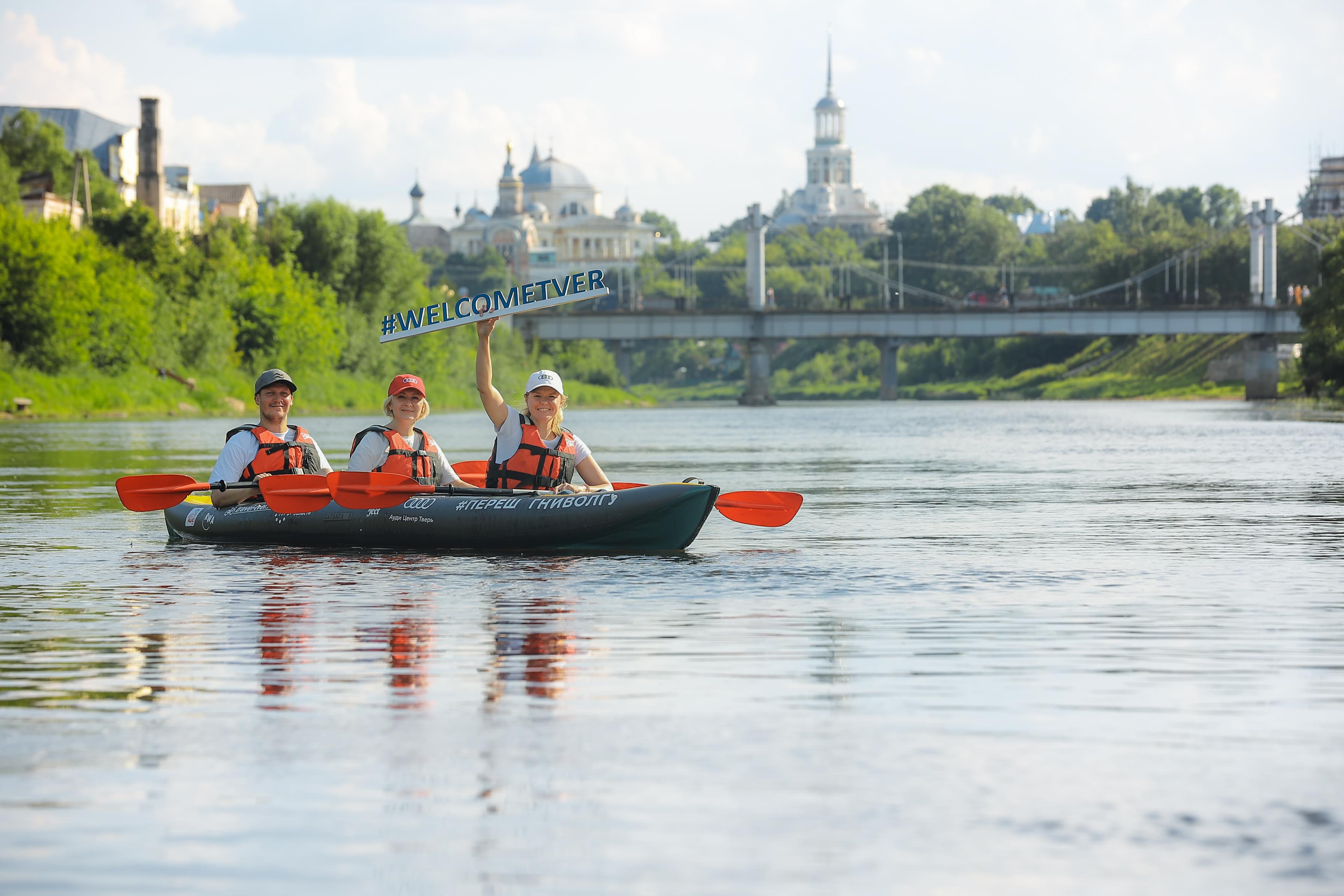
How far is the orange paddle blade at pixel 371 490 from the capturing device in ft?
53.8

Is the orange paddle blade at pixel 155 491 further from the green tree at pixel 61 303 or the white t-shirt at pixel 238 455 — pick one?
the green tree at pixel 61 303

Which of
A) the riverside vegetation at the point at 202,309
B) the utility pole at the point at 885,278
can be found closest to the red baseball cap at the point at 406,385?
the riverside vegetation at the point at 202,309

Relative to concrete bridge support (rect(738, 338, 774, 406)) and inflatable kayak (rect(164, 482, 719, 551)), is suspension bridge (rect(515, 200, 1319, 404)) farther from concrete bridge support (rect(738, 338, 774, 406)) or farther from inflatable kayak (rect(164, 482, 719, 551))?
inflatable kayak (rect(164, 482, 719, 551))

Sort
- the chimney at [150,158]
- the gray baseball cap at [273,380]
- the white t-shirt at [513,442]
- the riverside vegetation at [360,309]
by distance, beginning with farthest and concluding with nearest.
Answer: the chimney at [150,158] < the riverside vegetation at [360,309] < the gray baseball cap at [273,380] < the white t-shirt at [513,442]

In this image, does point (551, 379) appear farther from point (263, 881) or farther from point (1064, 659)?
point (263, 881)

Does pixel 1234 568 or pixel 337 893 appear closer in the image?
pixel 337 893

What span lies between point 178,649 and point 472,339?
9901 cm

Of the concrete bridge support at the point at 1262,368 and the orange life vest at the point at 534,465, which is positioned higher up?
the concrete bridge support at the point at 1262,368

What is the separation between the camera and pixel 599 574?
48.2 ft

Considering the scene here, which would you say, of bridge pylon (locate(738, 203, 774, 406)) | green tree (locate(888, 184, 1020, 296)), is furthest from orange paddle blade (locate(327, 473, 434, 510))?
green tree (locate(888, 184, 1020, 296))

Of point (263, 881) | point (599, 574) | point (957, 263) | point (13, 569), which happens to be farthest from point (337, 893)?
point (957, 263)

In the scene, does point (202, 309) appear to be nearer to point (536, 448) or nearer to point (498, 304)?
point (498, 304)

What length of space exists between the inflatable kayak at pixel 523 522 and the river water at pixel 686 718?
23 cm

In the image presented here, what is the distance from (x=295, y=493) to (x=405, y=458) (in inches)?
42.8
